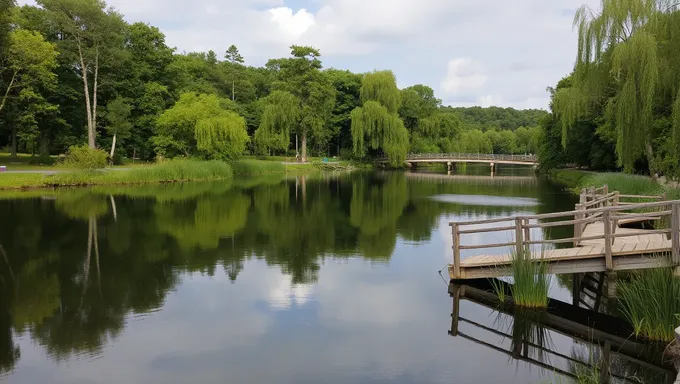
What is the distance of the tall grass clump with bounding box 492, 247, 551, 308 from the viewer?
29.9 feet

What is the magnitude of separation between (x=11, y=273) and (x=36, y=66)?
93.1 feet

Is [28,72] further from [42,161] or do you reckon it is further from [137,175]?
[137,175]

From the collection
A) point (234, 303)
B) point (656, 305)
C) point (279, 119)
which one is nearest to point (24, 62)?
point (279, 119)

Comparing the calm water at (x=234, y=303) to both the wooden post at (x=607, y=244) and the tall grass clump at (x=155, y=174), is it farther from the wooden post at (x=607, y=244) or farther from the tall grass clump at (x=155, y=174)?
the tall grass clump at (x=155, y=174)

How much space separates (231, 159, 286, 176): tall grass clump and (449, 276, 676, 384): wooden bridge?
122 ft

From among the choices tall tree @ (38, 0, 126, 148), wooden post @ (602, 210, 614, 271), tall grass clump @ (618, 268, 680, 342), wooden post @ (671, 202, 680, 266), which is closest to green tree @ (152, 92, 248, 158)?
tall tree @ (38, 0, 126, 148)

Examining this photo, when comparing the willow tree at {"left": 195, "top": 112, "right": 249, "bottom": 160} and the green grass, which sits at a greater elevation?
the willow tree at {"left": 195, "top": 112, "right": 249, "bottom": 160}

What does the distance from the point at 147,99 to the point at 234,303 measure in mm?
42913

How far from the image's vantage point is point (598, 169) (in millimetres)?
40594

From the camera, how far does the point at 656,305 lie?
7.59m

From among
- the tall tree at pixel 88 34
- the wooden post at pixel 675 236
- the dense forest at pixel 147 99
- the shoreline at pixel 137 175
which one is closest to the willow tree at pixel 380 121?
the dense forest at pixel 147 99

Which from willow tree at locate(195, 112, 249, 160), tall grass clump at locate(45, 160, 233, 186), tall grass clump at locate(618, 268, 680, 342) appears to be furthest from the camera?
willow tree at locate(195, 112, 249, 160)

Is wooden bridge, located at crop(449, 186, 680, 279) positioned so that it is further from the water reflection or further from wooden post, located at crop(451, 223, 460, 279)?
the water reflection

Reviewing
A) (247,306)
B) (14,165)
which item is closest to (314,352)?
(247,306)
